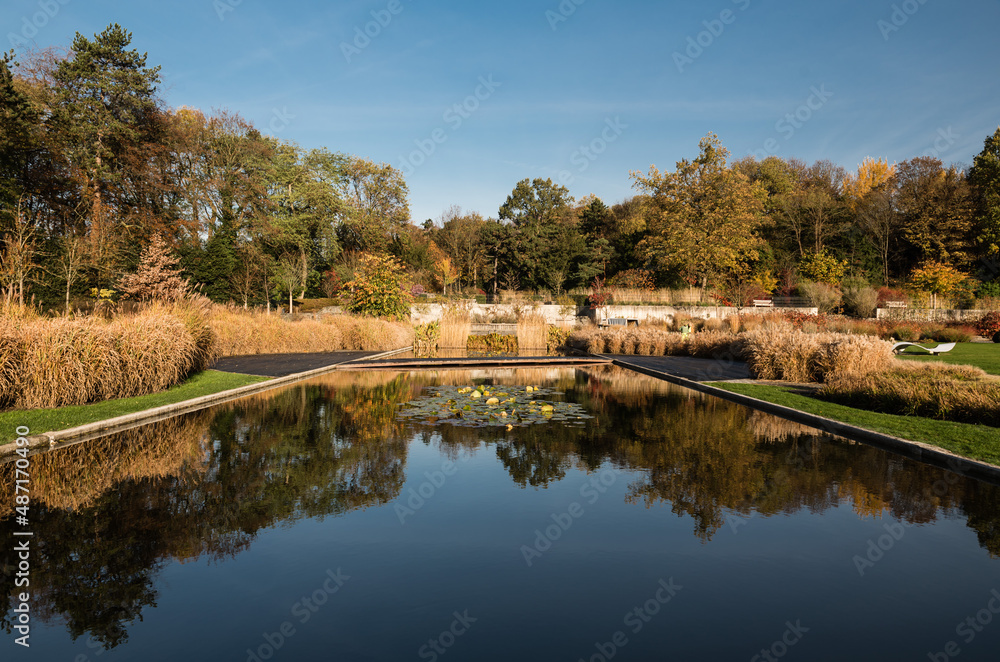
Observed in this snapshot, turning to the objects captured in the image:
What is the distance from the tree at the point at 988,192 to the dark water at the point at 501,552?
46.5 meters

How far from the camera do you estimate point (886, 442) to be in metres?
7.98

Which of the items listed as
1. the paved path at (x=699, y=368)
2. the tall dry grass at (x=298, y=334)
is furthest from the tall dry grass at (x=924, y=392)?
the tall dry grass at (x=298, y=334)

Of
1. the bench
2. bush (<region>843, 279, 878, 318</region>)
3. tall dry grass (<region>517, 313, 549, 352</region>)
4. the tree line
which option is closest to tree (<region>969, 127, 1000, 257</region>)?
the tree line

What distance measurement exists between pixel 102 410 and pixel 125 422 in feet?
2.54

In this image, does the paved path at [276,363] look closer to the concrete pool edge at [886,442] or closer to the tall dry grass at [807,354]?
the concrete pool edge at [886,442]

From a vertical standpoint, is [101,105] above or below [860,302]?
above

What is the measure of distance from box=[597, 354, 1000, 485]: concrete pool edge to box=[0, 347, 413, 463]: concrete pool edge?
10.3 m

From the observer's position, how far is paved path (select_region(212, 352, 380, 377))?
16125mm

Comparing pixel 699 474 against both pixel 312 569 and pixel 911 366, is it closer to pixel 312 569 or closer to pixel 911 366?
pixel 312 569

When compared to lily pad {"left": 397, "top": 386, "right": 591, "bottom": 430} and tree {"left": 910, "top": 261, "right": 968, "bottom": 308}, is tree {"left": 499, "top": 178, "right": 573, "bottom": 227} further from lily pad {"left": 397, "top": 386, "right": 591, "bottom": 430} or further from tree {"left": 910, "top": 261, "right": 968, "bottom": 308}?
lily pad {"left": 397, "top": 386, "right": 591, "bottom": 430}

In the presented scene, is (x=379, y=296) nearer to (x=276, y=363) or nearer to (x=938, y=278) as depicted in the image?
(x=276, y=363)

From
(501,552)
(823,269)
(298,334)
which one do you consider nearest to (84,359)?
(501,552)

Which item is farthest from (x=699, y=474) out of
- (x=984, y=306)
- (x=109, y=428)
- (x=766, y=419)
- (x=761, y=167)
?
(x=761, y=167)

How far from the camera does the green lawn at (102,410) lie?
823 centimetres
